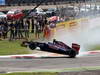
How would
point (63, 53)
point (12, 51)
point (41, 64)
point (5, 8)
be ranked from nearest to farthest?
1. point (41, 64)
2. point (63, 53)
3. point (12, 51)
4. point (5, 8)

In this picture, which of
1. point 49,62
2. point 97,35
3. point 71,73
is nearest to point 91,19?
point 97,35

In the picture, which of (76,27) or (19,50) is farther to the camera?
(76,27)

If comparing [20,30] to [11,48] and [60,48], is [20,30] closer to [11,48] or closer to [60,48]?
[11,48]

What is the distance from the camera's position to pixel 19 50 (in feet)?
76.6

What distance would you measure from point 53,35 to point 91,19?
175 inches

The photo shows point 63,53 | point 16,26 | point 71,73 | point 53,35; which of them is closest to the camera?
point 71,73

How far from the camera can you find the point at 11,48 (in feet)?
80.1

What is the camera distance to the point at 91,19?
3062 cm

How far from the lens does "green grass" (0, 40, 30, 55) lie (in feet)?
73.1

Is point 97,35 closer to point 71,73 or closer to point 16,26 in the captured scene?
point 16,26

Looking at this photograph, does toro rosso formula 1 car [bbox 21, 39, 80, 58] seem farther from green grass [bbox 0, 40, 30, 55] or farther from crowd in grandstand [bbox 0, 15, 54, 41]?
crowd in grandstand [bbox 0, 15, 54, 41]

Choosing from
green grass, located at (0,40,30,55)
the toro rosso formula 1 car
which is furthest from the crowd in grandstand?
the toro rosso formula 1 car

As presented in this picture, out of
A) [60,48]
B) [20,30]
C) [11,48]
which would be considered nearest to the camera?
[60,48]

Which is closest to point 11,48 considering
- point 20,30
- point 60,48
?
point 20,30
